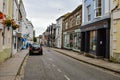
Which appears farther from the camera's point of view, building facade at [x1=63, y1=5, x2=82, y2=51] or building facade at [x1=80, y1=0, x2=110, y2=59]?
building facade at [x1=63, y1=5, x2=82, y2=51]

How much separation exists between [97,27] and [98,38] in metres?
1.16

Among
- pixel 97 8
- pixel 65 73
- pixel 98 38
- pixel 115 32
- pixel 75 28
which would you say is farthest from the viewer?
pixel 75 28

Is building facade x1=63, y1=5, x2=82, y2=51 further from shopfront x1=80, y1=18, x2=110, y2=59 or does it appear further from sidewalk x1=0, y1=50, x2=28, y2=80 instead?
sidewalk x1=0, y1=50, x2=28, y2=80

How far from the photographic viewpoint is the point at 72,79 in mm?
11383

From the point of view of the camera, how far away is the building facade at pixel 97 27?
70.5 feet

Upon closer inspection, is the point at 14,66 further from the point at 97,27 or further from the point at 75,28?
the point at 75,28

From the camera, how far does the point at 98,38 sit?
2398cm

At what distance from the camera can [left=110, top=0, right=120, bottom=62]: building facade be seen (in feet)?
63.5

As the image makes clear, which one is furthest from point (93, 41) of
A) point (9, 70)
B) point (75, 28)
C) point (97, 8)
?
point (9, 70)

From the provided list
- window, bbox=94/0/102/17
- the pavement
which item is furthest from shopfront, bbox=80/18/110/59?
the pavement

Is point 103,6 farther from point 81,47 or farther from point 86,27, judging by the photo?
point 81,47

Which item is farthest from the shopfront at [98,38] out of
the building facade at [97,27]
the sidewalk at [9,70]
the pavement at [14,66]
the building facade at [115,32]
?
the sidewalk at [9,70]

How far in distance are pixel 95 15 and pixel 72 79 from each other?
1487 centimetres

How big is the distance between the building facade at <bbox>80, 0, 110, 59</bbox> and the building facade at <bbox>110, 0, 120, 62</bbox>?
686 mm
